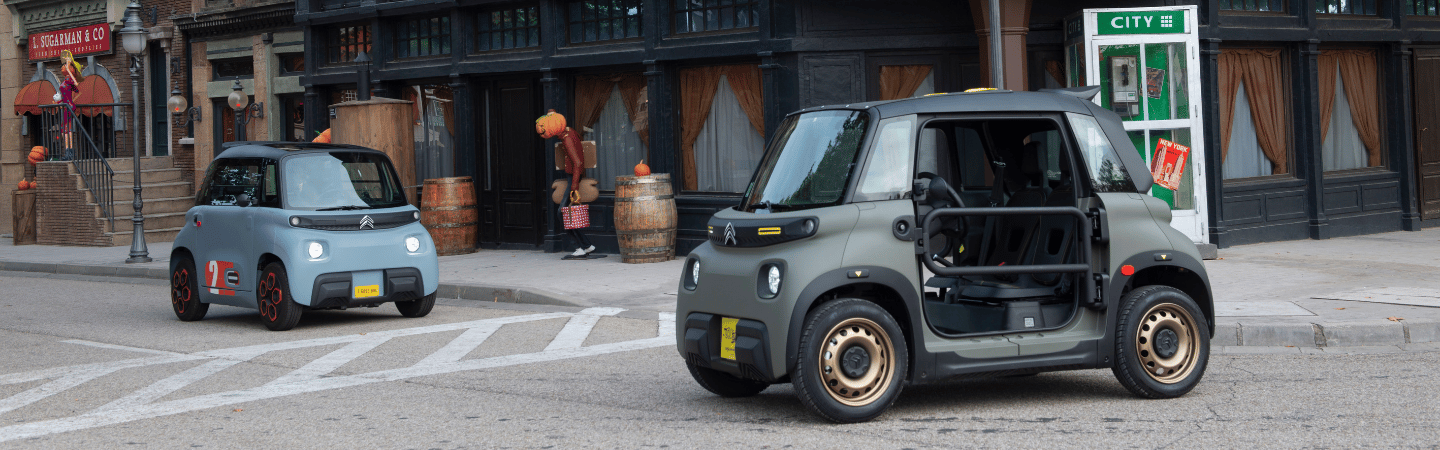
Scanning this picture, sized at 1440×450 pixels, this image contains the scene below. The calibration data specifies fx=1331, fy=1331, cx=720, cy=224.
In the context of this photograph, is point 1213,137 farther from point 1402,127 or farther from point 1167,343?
point 1167,343

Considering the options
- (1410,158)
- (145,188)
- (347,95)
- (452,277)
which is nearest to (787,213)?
(452,277)

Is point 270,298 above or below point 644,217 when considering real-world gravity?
below

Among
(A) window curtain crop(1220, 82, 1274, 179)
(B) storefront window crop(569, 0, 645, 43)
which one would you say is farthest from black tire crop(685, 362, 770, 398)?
(A) window curtain crop(1220, 82, 1274, 179)

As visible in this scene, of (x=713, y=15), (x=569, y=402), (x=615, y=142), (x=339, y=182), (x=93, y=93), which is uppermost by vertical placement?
(x=93, y=93)

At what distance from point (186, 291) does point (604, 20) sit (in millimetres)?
6964

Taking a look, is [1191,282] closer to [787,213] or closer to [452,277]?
[787,213]

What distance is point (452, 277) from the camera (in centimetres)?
1455

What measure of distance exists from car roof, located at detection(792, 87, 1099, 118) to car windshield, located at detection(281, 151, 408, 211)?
5683 millimetres

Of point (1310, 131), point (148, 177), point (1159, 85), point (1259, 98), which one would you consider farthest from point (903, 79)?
point (148, 177)

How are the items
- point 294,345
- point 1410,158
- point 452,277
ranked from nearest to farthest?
point 294,345
point 452,277
point 1410,158

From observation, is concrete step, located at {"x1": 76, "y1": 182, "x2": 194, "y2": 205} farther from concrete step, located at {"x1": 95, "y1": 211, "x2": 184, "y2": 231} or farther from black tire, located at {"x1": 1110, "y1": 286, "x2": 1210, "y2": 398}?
black tire, located at {"x1": 1110, "y1": 286, "x2": 1210, "y2": 398}

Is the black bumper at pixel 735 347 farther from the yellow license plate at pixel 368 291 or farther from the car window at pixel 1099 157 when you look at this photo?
the yellow license plate at pixel 368 291

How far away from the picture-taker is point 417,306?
11531 mm

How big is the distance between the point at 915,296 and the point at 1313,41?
11662 millimetres
